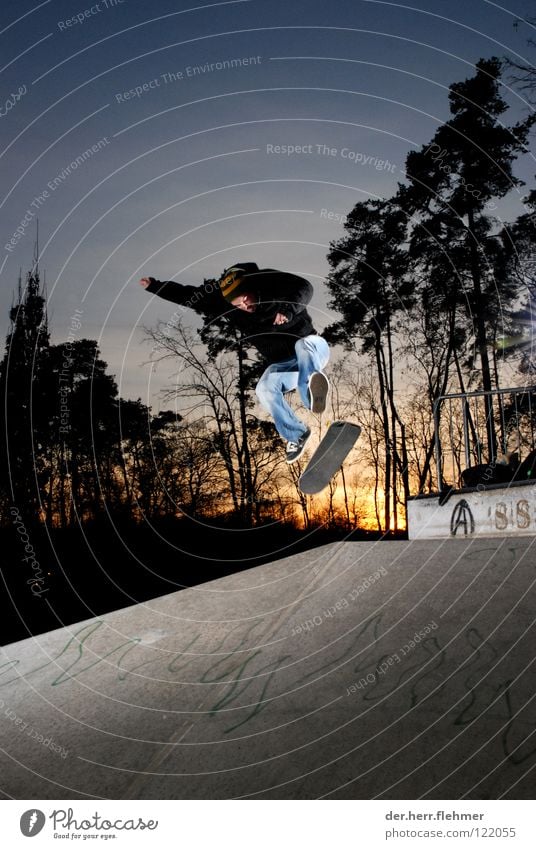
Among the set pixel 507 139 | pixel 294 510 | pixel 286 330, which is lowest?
pixel 294 510

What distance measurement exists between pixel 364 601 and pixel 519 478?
14.5 feet

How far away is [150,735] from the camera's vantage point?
22.7ft

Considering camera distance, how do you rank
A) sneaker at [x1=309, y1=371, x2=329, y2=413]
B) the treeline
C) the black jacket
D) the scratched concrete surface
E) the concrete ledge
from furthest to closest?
the treeline → the concrete ledge → sneaker at [x1=309, y1=371, x2=329, y2=413] → the black jacket → the scratched concrete surface

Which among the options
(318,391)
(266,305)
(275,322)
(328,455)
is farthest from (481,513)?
(266,305)

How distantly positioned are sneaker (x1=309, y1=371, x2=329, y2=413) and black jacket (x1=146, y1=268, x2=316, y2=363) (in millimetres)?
505

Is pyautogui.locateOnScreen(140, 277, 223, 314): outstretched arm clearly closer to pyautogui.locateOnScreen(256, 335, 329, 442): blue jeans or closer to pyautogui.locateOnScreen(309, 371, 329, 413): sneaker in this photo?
pyautogui.locateOnScreen(256, 335, 329, 442): blue jeans

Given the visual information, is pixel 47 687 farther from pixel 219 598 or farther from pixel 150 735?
pixel 219 598

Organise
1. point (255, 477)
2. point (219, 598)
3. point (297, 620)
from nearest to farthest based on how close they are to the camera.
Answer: point (297, 620), point (219, 598), point (255, 477)

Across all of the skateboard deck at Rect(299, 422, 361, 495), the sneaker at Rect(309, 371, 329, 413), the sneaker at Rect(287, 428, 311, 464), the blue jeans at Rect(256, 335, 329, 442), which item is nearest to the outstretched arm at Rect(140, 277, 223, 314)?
the blue jeans at Rect(256, 335, 329, 442)

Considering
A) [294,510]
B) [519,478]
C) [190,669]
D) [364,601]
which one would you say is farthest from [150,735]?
[294,510]

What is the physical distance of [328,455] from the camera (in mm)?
10203

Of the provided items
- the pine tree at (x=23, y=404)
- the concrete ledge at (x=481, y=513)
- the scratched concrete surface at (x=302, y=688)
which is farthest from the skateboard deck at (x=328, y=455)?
the pine tree at (x=23, y=404)

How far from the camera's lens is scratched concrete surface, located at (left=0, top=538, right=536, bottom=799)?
18.4ft

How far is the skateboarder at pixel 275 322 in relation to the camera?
25.0 ft
